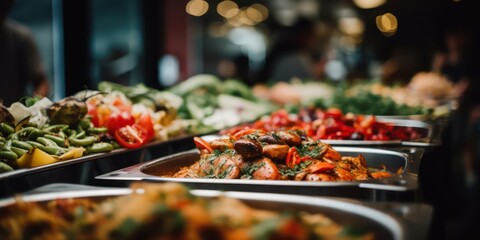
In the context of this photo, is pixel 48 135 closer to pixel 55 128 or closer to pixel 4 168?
pixel 55 128

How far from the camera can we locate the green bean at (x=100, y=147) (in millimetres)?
2416

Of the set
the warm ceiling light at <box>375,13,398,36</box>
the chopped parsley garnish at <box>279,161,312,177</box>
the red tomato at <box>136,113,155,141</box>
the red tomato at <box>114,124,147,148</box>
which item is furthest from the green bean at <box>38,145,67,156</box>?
the warm ceiling light at <box>375,13,398,36</box>

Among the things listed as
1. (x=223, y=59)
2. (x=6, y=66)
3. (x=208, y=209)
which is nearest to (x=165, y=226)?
(x=208, y=209)

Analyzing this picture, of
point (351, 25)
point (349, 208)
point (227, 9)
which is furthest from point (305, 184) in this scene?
point (351, 25)

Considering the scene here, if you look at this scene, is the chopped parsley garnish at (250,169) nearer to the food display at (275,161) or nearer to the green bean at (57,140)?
the food display at (275,161)

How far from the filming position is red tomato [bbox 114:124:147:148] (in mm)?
2631

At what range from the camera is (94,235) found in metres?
1.10

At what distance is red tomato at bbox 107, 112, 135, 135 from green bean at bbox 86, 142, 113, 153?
22cm

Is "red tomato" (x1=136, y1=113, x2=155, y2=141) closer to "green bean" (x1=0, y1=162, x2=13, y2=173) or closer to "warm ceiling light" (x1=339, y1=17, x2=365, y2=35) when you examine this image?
"green bean" (x1=0, y1=162, x2=13, y2=173)

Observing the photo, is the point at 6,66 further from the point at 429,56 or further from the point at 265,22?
the point at 429,56

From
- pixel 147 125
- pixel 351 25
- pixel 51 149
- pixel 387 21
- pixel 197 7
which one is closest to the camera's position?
pixel 51 149

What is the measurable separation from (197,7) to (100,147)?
869cm

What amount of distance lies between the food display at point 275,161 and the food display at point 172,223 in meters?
0.65

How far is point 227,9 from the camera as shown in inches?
484
